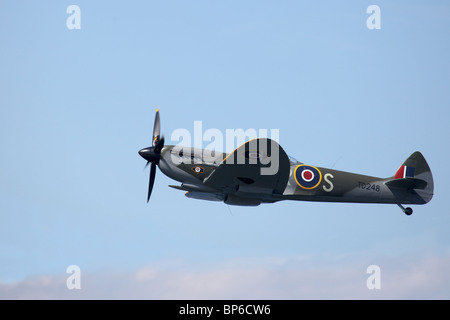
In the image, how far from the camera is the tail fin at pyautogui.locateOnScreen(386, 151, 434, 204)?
25469 mm

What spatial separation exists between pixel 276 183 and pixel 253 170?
1102mm

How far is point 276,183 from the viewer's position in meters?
24.5

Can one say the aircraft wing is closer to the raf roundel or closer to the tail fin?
the raf roundel

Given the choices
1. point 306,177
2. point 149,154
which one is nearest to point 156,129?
point 149,154

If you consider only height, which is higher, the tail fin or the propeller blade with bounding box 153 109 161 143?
the propeller blade with bounding box 153 109 161 143

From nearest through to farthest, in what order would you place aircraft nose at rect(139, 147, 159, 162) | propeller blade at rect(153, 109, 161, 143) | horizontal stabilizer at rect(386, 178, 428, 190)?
horizontal stabilizer at rect(386, 178, 428, 190) < aircraft nose at rect(139, 147, 159, 162) < propeller blade at rect(153, 109, 161, 143)

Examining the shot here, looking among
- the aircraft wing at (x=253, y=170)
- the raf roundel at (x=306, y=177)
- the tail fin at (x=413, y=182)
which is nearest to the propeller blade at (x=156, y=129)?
the aircraft wing at (x=253, y=170)

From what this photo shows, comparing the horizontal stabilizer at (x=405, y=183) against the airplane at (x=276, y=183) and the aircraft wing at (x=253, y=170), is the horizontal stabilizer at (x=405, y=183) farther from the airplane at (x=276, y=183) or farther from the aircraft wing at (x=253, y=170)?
the aircraft wing at (x=253, y=170)

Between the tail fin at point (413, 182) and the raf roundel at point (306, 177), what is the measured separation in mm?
2642

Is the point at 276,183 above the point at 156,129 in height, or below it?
below

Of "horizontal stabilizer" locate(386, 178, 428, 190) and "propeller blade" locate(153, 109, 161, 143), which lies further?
"propeller blade" locate(153, 109, 161, 143)

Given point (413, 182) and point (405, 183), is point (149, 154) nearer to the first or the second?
point (405, 183)

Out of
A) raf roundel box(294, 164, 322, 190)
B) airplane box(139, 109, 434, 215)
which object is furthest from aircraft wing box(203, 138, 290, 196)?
raf roundel box(294, 164, 322, 190)
